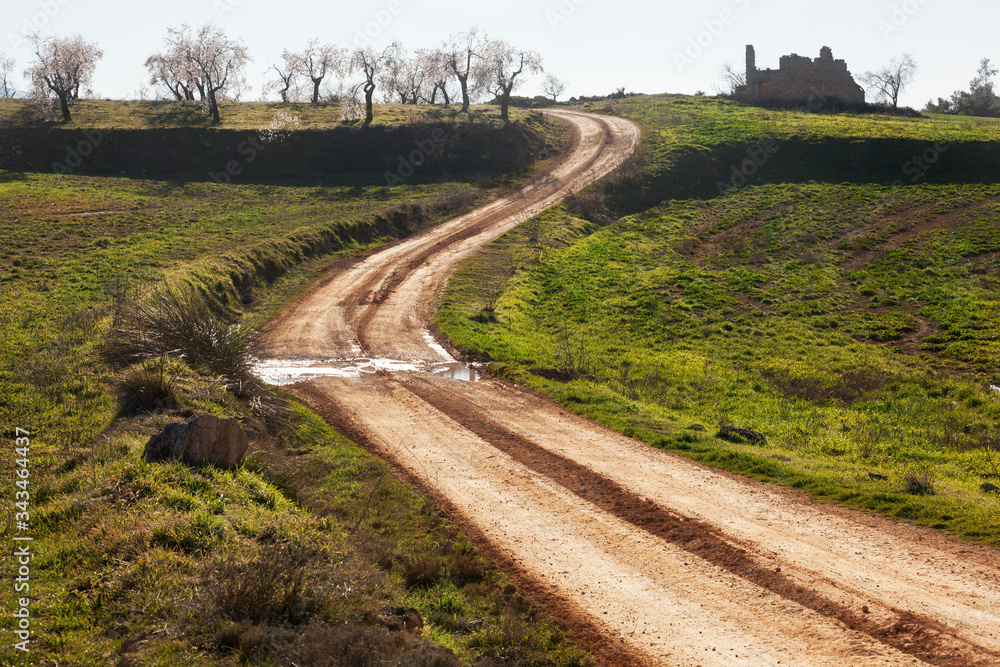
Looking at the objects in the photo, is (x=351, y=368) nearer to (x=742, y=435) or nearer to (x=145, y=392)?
(x=145, y=392)

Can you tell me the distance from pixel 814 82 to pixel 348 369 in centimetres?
6979

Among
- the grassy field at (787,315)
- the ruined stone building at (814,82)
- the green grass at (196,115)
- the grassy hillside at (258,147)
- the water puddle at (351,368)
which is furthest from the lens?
the ruined stone building at (814,82)

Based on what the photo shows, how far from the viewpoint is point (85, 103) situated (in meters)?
64.9

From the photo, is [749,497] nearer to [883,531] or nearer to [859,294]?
[883,531]

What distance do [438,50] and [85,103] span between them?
3932cm

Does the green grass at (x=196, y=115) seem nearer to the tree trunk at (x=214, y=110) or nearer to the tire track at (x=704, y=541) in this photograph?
the tree trunk at (x=214, y=110)

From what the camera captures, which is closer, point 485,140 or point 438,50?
point 485,140

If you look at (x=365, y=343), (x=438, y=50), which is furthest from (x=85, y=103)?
(x=365, y=343)

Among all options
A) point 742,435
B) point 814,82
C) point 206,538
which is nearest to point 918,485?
point 742,435

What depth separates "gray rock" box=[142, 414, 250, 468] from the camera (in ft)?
33.1

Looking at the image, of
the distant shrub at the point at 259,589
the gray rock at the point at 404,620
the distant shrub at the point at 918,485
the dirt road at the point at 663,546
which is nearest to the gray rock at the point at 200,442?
the distant shrub at the point at 259,589

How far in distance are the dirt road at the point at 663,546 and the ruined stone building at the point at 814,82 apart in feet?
219

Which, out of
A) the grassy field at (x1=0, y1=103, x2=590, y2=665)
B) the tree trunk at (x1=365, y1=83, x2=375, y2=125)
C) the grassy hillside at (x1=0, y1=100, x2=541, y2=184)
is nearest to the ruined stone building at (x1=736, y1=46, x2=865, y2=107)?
the grassy hillside at (x1=0, y1=100, x2=541, y2=184)

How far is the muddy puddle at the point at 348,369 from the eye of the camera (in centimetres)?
2041
